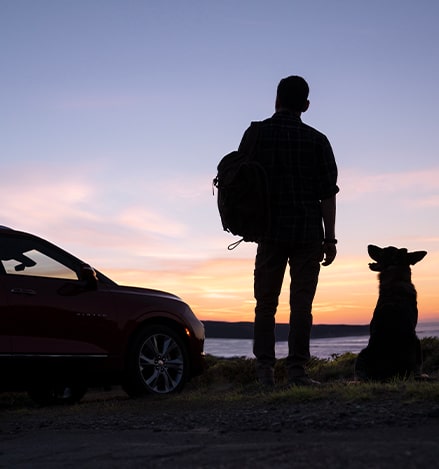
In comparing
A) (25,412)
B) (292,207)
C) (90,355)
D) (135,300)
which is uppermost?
(292,207)

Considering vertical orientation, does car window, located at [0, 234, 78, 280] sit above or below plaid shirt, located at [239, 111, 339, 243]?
below

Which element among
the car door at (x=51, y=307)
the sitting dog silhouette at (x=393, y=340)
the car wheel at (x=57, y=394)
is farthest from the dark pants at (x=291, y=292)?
the car wheel at (x=57, y=394)

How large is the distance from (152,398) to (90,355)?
0.74 metres

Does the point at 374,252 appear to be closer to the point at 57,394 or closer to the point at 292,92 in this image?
the point at 292,92

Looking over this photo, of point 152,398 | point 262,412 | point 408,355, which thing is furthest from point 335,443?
point 152,398

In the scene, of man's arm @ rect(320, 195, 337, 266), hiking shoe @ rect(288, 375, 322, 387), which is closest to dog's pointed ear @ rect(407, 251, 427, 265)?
man's arm @ rect(320, 195, 337, 266)

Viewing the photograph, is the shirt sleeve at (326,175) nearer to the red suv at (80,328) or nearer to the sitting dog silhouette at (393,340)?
the sitting dog silhouette at (393,340)

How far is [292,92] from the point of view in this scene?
686cm

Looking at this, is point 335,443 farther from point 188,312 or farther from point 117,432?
point 188,312

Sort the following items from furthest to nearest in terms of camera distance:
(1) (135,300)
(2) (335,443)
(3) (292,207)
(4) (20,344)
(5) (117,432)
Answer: (1) (135,300), (4) (20,344), (3) (292,207), (5) (117,432), (2) (335,443)

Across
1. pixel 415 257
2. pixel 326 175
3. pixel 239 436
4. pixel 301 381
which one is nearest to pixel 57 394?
pixel 301 381

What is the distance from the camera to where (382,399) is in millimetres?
5168

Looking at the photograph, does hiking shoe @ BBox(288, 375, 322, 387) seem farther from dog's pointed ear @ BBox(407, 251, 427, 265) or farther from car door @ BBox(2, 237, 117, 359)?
car door @ BBox(2, 237, 117, 359)

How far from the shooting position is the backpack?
6.65m
